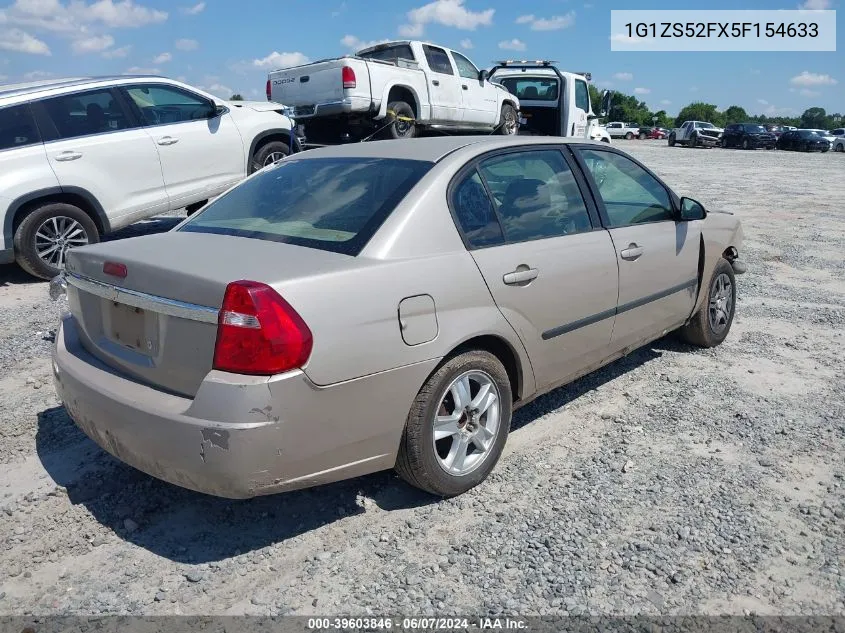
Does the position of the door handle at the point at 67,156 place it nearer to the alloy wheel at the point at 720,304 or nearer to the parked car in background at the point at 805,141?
the alloy wheel at the point at 720,304

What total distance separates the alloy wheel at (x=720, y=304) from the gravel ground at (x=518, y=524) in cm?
75

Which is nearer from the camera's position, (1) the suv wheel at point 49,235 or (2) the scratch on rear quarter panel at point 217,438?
(2) the scratch on rear quarter panel at point 217,438

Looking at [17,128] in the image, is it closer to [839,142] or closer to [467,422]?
[467,422]

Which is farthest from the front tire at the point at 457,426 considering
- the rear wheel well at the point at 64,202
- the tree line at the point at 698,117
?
the tree line at the point at 698,117

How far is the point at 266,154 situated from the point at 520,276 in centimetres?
630

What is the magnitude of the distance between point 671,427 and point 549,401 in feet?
2.45

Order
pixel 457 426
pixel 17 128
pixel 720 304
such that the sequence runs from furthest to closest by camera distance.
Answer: pixel 17 128 → pixel 720 304 → pixel 457 426

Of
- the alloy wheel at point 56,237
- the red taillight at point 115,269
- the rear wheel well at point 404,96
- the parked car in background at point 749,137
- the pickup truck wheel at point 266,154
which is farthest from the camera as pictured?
the parked car in background at point 749,137

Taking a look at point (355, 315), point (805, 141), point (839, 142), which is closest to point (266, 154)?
point (355, 315)

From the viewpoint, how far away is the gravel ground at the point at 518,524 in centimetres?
263

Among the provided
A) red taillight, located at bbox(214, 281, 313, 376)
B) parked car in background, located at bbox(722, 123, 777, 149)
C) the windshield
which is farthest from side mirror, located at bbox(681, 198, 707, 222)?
parked car in background, located at bbox(722, 123, 777, 149)

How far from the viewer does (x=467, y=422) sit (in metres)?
3.26

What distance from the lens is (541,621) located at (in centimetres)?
250

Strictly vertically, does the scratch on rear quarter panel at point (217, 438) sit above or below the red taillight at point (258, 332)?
below
